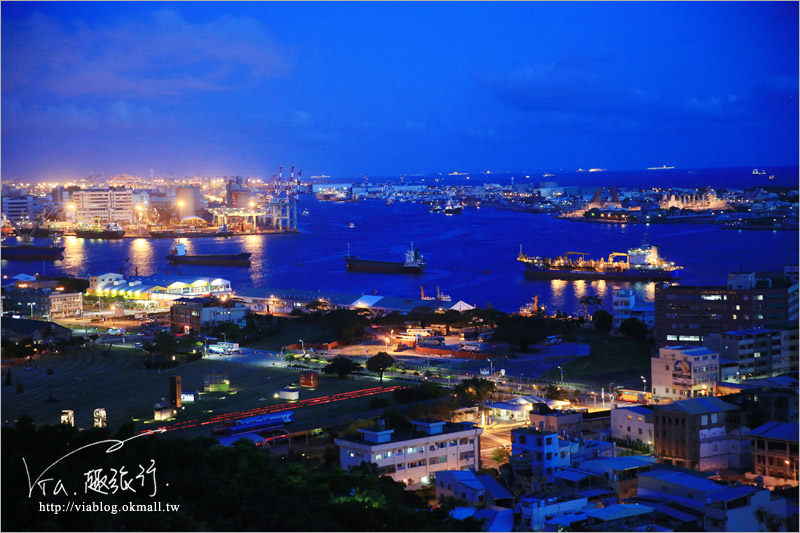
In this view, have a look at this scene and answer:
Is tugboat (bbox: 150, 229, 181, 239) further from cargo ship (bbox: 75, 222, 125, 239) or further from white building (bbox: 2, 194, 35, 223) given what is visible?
white building (bbox: 2, 194, 35, 223)

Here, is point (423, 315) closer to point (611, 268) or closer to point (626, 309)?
point (626, 309)

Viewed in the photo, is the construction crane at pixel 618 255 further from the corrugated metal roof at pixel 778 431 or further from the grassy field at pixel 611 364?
the corrugated metal roof at pixel 778 431

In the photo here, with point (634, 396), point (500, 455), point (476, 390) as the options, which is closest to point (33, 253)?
point (476, 390)

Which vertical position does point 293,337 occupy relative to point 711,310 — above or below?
below

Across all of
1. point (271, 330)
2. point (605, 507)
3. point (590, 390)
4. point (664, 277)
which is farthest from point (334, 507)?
point (664, 277)

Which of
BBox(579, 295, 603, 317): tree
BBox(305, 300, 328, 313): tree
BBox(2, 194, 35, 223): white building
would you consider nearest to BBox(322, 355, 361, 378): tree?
BBox(305, 300, 328, 313): tree

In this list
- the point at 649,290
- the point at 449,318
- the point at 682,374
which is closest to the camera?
the point at 682,374

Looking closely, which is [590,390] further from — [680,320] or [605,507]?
[605,507]
